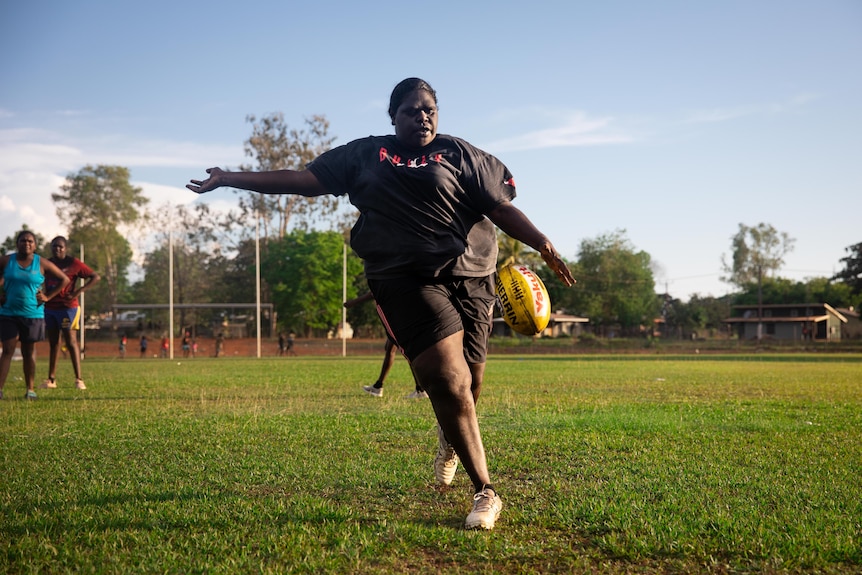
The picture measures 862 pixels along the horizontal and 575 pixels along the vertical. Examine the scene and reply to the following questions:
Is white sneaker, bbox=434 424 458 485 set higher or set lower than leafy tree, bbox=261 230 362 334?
lower

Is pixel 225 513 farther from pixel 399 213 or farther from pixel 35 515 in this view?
pixel 399 213

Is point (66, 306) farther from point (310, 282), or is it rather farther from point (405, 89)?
point (310, 282)

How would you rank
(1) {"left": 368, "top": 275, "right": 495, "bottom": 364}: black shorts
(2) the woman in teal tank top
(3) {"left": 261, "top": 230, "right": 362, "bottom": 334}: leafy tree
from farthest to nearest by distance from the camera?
(3) {"left": 261, "top": 230, "right": 362, "bottom": 334}: leafy tree < (2) the woman in teal tank top < (1) {"left": 368, "top": 275, "right": 495, "bottom": 364}: black shorts

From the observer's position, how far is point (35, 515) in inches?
157

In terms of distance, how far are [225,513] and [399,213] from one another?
5.83ft

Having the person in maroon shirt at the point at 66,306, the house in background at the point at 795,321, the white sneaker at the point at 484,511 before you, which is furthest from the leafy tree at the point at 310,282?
the white sneaker at the point at 484,511

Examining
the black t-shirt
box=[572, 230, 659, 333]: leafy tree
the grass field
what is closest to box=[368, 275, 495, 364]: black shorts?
the black t-shirt

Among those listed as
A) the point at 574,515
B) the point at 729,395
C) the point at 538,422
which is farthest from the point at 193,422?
the point at 729,395

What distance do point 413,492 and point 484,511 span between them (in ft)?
2.92

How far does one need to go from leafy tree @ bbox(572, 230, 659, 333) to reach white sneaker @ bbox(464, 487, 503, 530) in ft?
272

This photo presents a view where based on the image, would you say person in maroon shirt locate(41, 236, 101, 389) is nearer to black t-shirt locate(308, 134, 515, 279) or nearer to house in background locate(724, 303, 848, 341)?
black t-shirt locate(308, 134, 515, 279)

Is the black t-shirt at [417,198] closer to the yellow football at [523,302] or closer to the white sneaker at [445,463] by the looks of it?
the yellow football at [523,302]

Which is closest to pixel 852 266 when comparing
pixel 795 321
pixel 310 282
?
pixel 795 321

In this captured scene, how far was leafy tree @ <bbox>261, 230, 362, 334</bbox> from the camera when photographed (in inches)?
2299
